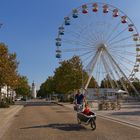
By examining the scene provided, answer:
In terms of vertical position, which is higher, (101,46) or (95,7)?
(95,7)

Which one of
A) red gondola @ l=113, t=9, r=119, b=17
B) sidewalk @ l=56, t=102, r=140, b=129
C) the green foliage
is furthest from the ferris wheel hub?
sidewalk @ l=56, t=102, r=140, b=129

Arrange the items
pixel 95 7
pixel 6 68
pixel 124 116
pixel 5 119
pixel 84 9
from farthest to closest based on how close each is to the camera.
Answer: pixel 84 9 → pixel 95 7 → pixel 6 68 → pixel 124 116 → pixel 5 119

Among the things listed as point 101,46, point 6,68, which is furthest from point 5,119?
point 101,46

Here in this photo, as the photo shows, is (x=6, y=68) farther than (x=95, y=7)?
No

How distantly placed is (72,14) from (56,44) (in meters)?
5.02

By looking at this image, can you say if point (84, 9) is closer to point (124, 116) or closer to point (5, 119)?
point (124, 116)

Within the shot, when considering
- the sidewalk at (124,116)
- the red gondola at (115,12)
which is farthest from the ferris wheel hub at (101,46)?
the sidewalk at (124,116)

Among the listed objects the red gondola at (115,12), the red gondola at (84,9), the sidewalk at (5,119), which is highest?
the red gondola at (84,9)

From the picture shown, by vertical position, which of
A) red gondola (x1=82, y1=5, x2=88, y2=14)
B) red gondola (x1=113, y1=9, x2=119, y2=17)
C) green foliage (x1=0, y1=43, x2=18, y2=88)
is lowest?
green foliage (x1=0, y1=43, x2=18, y2=88)

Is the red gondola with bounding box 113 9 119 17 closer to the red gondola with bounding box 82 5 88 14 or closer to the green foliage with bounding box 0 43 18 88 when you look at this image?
the red gondola with bounding box 82 5 88 14

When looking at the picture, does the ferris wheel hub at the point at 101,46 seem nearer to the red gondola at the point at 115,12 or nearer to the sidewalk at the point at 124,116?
the red gondola at the point at 115,12

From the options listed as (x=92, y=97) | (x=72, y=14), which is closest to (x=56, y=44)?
(x=72, y=14)

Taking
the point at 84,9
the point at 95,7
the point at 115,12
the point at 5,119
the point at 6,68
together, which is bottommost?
the point at 5,119

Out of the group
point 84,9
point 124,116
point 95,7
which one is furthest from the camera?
point 84,9
